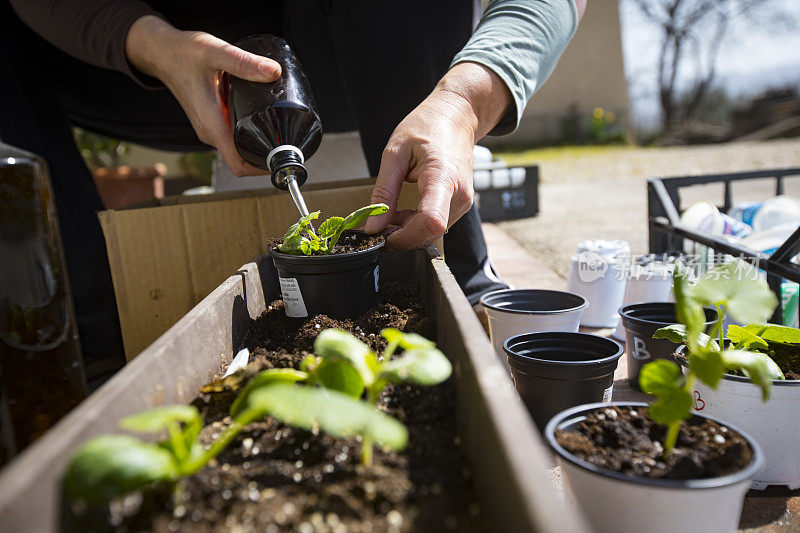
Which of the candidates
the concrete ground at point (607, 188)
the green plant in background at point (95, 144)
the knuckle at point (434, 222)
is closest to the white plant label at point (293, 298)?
the knuckle at point (434, 222)

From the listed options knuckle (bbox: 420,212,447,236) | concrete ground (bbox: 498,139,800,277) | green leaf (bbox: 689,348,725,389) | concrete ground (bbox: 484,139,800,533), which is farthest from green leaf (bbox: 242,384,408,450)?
concrete ground (bbox: 498,139,800,277)

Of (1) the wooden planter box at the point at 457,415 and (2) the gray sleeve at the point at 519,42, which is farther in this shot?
(2) the gray sleeve at the point at 519,42

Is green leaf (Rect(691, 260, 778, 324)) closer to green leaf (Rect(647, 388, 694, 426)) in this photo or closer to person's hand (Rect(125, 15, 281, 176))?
green leaf (Rect(647, 388, 694, 426))

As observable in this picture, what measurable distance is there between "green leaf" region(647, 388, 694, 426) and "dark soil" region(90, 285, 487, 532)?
19cm

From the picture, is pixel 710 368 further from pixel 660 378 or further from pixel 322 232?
pixel 322 232

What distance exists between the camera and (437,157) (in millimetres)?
1057

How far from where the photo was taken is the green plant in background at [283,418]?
37 cm

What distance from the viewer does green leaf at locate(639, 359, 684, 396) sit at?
1.81 feet

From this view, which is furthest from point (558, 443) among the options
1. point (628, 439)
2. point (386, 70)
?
point (386, 70)

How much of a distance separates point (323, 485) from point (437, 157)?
70cm

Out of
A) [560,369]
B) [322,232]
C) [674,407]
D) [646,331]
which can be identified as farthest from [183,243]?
[674,407]

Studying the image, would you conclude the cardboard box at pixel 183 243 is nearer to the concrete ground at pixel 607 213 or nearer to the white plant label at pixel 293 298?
the white plant label at pixel 293 298

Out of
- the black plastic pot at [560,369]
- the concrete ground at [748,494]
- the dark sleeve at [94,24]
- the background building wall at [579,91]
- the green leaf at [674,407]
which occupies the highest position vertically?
the background building wall at [579,91]

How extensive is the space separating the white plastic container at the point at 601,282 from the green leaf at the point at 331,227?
800 mm
